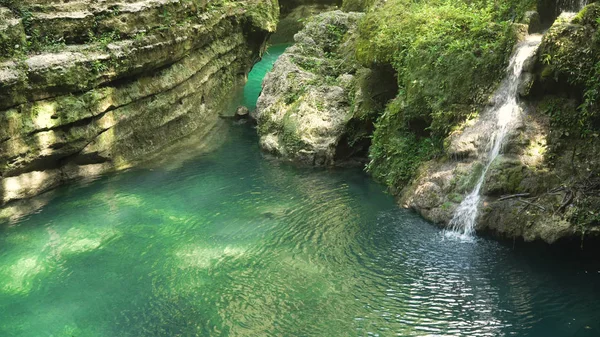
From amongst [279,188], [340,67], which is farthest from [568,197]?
[340,67]

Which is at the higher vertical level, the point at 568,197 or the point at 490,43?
the point at 490,43

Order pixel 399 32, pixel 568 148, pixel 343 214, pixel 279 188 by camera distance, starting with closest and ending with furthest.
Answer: pixel 568 148, pixel 343 214, pixel 279 188, pixel 399 32

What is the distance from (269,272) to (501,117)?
4994 millimetres

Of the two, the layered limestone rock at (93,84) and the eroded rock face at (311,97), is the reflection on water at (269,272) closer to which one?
the layered limestone rock at (93,84)

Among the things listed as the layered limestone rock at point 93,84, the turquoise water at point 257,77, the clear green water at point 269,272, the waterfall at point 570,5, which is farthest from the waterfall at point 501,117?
the turquoise water at point 257,77

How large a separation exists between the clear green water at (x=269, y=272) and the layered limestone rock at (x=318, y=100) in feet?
5.24

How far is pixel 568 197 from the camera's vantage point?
8.86 meters

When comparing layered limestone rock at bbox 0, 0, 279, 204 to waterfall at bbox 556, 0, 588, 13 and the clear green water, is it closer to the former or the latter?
the clear green water

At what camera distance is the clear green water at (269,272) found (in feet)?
25.3

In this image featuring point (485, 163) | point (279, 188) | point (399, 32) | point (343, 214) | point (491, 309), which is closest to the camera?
point (491, 309)

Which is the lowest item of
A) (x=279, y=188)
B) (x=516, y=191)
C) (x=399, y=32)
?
(x=279, y=188)

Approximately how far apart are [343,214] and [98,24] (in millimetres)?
7521

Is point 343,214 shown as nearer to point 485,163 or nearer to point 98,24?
point 485,163

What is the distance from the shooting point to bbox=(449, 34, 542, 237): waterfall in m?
9.80
